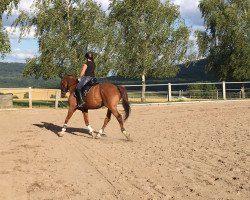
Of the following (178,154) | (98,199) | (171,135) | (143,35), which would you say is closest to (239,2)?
(143,35)

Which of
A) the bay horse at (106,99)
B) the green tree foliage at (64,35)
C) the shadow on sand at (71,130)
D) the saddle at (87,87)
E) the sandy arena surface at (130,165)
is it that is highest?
the green tree foliage at (64,35)

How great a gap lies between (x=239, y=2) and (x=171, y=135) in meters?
33.0

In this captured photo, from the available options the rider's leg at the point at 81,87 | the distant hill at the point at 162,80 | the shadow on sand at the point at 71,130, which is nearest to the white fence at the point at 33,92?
the shadow on sand at the point at 71,130

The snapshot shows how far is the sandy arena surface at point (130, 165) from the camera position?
5.98 metres

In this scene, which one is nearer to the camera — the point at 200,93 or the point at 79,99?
the point at 79,99

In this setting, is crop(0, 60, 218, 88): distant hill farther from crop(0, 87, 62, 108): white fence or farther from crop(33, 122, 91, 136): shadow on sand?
crop(33, 122, 91, 136): shadow on sand

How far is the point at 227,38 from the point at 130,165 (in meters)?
35.7

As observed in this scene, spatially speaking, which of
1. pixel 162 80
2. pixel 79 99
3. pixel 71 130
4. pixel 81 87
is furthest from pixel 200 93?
pixel 162 80

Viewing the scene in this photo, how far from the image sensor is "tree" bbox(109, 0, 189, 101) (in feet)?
118

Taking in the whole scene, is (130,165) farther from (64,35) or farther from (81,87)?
(64,35)

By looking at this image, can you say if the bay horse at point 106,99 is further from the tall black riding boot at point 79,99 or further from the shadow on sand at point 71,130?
the shadow on sand at point 71,130

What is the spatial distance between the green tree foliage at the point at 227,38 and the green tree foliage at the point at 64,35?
14270 millimetres

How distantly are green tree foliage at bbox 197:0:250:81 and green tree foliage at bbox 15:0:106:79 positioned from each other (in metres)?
14.3

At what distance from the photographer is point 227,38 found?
135ft
